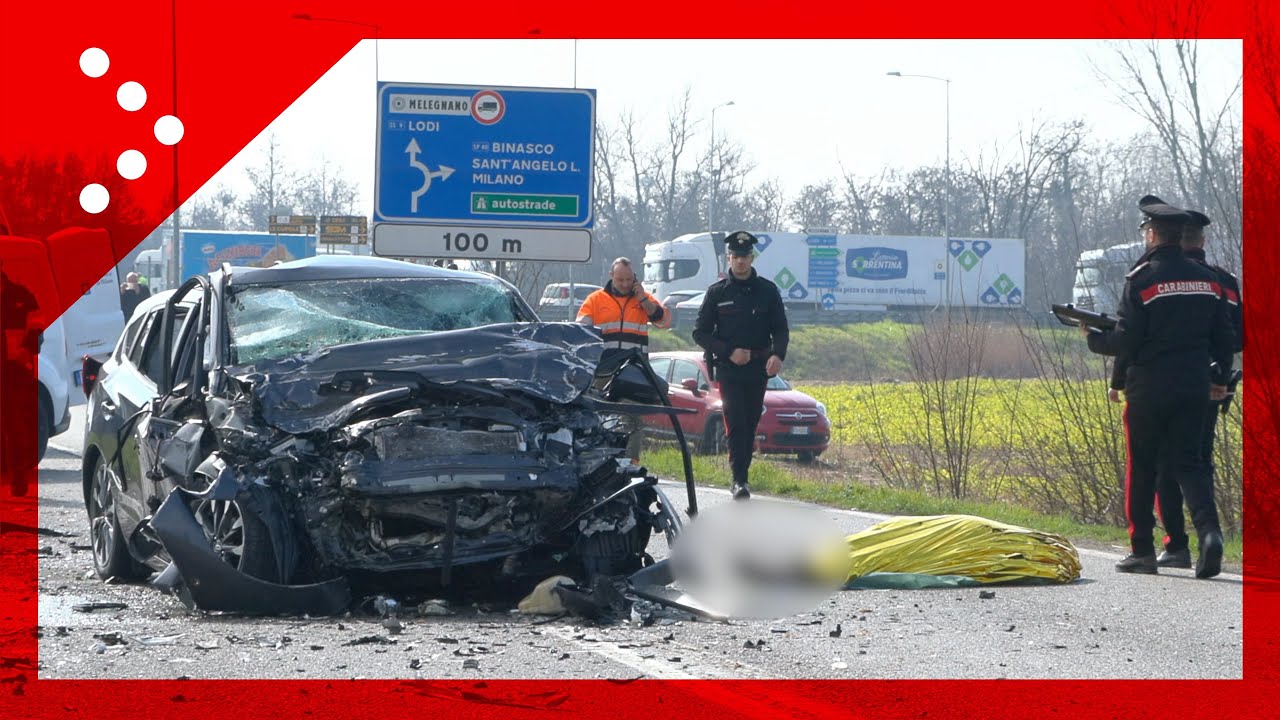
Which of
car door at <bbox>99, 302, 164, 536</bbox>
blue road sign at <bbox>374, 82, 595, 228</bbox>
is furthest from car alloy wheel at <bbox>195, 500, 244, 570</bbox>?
blue road sign at <bbox>374, 82, 595, 228</bbox>

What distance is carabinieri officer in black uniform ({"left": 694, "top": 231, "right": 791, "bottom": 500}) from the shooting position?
1227 centimetres

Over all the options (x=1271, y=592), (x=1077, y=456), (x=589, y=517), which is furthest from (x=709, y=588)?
(x=1077, y=456)

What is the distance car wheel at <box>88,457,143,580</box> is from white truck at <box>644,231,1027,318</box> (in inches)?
1901

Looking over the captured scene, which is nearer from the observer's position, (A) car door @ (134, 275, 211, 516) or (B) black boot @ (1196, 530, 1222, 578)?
(A) car door @ (134, 275, 211, 516)

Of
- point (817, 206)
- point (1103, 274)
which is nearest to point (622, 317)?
point (1103, 274)

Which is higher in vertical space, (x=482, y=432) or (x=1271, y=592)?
(x=482, y=432)

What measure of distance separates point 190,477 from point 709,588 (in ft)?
7.58

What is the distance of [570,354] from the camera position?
729cm

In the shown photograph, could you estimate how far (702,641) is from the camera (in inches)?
246

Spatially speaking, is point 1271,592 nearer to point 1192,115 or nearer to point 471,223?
point 1192,115

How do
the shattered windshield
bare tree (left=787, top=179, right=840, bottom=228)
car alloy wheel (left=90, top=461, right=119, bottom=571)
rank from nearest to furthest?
the shattered windshield, car alloy wheel (left=90, top=461, right=119, bottom=571), bare tree (left=787, top=179, right=840, bottom=228)

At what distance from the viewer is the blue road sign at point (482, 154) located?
52.5ft

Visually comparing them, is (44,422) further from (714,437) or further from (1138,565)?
(1138,565)

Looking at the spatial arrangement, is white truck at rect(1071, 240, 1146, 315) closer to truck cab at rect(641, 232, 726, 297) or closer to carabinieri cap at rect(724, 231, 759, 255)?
carabinieri cap at rect(724, 231, 759, 255)
